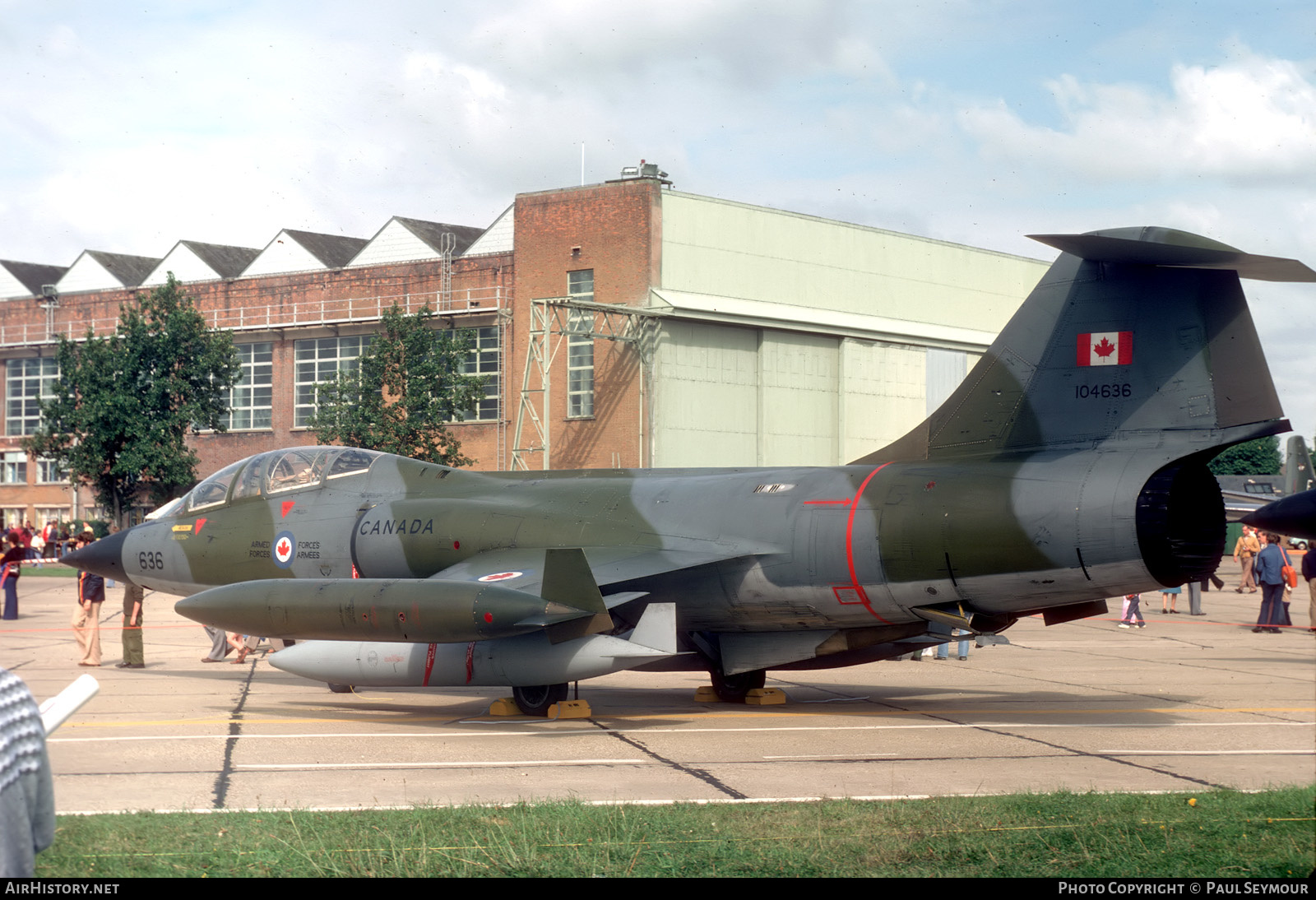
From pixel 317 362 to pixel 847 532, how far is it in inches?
1928

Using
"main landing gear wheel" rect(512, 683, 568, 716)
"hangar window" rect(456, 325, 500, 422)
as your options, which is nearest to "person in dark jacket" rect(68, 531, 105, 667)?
"main landing gear wheel" rect(512, 683, 568, 716)

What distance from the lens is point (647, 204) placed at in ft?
157

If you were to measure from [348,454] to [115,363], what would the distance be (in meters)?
39.3

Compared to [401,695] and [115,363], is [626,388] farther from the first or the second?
[401,695]

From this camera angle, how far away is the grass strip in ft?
22.3

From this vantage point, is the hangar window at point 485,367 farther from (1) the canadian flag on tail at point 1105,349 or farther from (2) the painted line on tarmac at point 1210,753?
(2) the painted line on tarmac at point 1210,753

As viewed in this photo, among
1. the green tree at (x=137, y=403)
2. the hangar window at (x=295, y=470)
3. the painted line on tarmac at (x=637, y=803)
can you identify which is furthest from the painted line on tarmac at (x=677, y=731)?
the green tree at (x=137, y=403)

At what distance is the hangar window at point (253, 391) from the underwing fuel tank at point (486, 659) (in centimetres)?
4838

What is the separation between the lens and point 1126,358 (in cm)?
1234

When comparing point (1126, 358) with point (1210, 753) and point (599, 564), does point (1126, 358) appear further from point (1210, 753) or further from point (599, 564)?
point (599, 564)

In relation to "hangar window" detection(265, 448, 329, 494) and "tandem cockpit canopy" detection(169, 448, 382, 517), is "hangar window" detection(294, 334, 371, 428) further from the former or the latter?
"hangar window" detection(265, 448, 329, 494)

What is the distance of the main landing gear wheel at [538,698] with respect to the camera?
1392 cm

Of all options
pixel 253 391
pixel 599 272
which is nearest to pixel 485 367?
pixel 599 272

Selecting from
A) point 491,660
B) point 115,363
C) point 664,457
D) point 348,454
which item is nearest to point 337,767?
point 491,660
